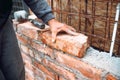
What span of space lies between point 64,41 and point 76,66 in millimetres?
191

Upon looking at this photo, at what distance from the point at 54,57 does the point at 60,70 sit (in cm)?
11

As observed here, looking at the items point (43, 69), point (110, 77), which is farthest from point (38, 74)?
point (110, 77)

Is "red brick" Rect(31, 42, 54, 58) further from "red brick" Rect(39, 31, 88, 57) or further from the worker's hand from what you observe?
the worker's hand

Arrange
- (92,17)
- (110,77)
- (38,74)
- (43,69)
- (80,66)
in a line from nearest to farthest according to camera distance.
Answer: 1. (110,77)
2. (80,66)
3. (92,17)
4. (43,69)
5. (38,74)

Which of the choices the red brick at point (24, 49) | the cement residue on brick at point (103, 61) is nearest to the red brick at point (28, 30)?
the red brick at point (24, 49)

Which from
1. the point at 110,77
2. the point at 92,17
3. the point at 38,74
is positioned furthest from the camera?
the point at 38,74

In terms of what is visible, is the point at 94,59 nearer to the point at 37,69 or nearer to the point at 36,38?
the point at 36,38

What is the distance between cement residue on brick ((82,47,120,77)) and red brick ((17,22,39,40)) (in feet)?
1.72

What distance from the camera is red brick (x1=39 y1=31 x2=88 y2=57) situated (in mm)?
1578

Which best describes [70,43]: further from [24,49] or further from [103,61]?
[24,49]

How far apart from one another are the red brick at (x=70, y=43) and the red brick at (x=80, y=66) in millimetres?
50

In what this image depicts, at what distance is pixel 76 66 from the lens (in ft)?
5.35

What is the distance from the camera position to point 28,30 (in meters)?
2.04

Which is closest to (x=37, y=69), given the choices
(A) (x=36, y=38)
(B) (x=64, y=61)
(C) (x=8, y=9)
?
(A) (x=36, y=38)
